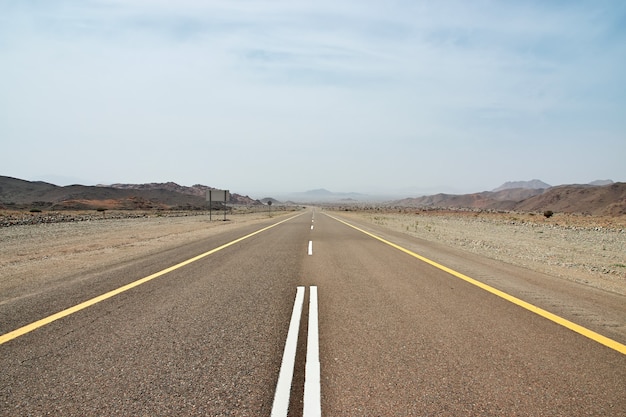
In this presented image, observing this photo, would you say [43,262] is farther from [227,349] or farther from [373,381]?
[373,381]

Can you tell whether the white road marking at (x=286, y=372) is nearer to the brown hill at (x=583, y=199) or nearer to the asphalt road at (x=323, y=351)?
the asphalt road at (x=323, y=351)

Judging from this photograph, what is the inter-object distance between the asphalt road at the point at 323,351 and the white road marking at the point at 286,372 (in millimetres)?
50

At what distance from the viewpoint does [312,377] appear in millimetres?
3098

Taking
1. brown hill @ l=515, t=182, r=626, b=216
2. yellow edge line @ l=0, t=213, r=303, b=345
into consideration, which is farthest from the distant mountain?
yellow edge line @ l=0, t=213, r=303, b=345

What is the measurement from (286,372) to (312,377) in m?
0.25

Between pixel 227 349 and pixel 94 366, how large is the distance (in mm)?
1251

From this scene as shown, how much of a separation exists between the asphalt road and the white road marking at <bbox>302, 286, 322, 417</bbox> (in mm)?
47

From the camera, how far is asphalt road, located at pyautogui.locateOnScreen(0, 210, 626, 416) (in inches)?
108

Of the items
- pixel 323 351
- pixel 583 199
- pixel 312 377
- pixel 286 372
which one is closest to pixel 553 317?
pixel 323 351

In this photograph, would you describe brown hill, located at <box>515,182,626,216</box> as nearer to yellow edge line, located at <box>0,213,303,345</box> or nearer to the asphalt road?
the asphalt road

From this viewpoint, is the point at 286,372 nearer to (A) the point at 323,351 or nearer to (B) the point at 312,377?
(B) the point at 312,377

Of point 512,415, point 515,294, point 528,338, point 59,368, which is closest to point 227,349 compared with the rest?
point 59,368

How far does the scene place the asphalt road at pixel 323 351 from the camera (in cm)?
275

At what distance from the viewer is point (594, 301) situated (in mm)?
Answer: 5938
